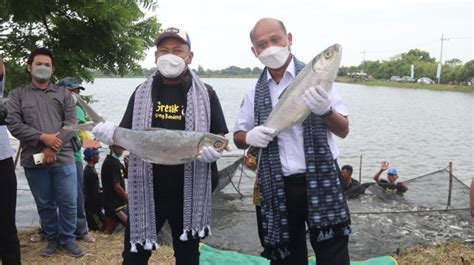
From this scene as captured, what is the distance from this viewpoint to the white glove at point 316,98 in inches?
104

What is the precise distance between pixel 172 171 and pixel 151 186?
18 cm

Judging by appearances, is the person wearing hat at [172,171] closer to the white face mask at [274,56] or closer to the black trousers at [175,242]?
the black trousers at [175,242]

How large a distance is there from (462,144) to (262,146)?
24082 millimetres

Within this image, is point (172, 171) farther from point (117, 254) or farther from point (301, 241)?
point (117, 254)

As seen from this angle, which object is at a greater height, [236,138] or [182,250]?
[236,138]

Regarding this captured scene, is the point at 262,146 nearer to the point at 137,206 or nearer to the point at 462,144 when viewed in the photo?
the point at 137,206

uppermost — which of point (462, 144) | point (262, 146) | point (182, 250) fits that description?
point (262, 146)

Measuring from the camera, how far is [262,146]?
293 cm

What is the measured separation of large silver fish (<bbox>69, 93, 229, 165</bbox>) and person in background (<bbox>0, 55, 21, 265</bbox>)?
40.1 inches

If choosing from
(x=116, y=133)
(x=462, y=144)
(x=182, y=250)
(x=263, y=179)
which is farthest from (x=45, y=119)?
(x=462, y=144)

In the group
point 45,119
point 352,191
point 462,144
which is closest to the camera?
point 45,119

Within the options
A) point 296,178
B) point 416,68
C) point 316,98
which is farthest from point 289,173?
point 416,68

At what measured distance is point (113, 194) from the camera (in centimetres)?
640

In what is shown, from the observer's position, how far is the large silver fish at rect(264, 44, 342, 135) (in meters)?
2.68
